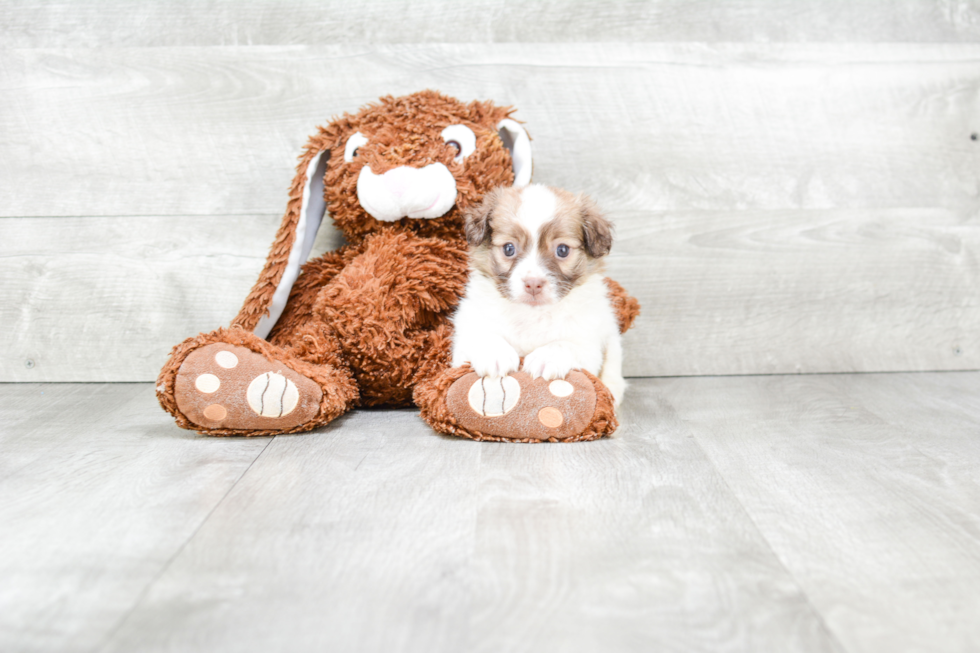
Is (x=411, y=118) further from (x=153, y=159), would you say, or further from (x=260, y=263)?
(x=153, y=159)

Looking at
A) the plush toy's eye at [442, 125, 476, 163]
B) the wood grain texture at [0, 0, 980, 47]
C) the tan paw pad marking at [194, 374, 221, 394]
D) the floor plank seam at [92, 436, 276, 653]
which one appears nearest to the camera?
the floor plank seam at [92, 436, 276, 653]

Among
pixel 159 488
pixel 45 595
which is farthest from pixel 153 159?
pixel 45 595

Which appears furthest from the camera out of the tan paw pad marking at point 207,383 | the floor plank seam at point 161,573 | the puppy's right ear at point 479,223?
the puppy's right ear at point 479,223

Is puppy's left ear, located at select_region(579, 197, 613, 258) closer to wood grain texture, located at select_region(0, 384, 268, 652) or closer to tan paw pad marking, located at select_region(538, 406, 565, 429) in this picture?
tan paw pad marking, located at select_region(538, 406, 565, 429)

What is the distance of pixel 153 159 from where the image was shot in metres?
2.04

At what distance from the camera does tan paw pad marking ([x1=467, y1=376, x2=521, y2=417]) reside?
1489mm

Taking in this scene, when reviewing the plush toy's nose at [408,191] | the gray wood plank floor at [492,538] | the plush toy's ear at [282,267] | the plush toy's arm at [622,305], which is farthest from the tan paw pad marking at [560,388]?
the plush toy's ear at [282,267]

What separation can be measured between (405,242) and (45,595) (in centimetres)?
103

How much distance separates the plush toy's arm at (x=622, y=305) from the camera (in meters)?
1.86

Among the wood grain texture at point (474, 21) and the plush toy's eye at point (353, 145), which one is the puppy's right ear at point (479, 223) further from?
the wood grain texture at point (474, 21)

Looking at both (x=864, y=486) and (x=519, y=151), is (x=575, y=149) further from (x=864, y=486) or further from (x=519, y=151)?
(x=864, y=486)

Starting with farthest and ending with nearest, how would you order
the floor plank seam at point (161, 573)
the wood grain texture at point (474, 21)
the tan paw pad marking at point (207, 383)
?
1. the wood grain texture at point (474, 21)
2. the tan paw pad marking at point (207, 383)
3. the floor plank seam at point (161, 573)

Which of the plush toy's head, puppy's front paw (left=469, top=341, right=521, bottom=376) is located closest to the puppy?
puppy's front paw (left=469, top=341, right=521, bottom=376)

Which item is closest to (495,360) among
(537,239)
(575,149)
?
(537,239)
